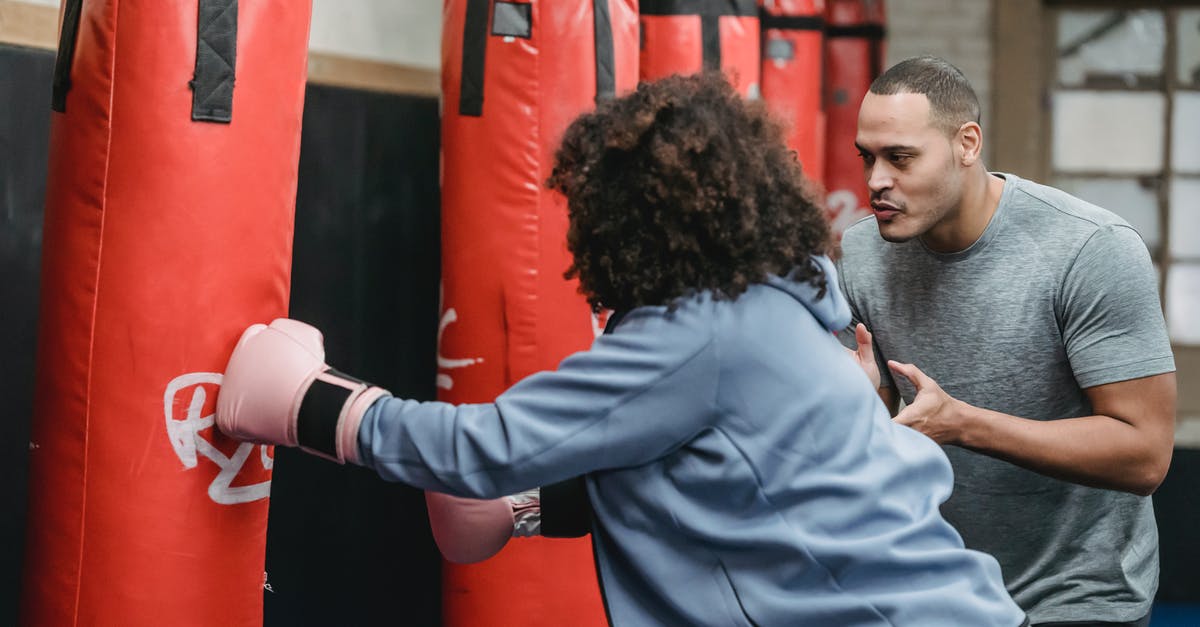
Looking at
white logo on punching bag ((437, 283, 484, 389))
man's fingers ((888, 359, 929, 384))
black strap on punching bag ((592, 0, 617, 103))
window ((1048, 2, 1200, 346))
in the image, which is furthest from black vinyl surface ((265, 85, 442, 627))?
window ((1048, 2, 1200, 346))

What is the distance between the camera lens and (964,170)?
1753 mm

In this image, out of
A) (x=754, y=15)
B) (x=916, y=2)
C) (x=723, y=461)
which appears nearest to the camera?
(x=723, y=461)

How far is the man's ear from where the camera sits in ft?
5.76

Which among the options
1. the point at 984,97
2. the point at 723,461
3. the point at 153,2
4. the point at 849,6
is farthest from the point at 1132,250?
the point at 984,97

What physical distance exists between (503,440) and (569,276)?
22 centimetres

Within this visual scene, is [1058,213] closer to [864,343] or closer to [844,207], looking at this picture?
[864,343]

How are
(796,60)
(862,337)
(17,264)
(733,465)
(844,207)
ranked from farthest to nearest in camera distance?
(844,207)
(796,60)
(17,264)
(862,337)
(733,465)

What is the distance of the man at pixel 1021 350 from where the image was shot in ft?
5.22

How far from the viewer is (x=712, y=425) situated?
3.85ft

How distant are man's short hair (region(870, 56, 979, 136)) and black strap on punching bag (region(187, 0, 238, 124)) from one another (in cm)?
94

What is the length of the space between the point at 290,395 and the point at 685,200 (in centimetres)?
52

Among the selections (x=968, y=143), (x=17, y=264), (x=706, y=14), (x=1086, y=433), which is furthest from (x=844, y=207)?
(x=17, y=264)

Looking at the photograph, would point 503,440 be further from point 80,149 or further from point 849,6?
point 849,6

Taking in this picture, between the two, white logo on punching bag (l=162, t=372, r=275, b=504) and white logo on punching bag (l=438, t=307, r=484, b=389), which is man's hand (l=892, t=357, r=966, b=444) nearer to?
white logo on punching bag (l=162, t=372, r=275, b=504)
